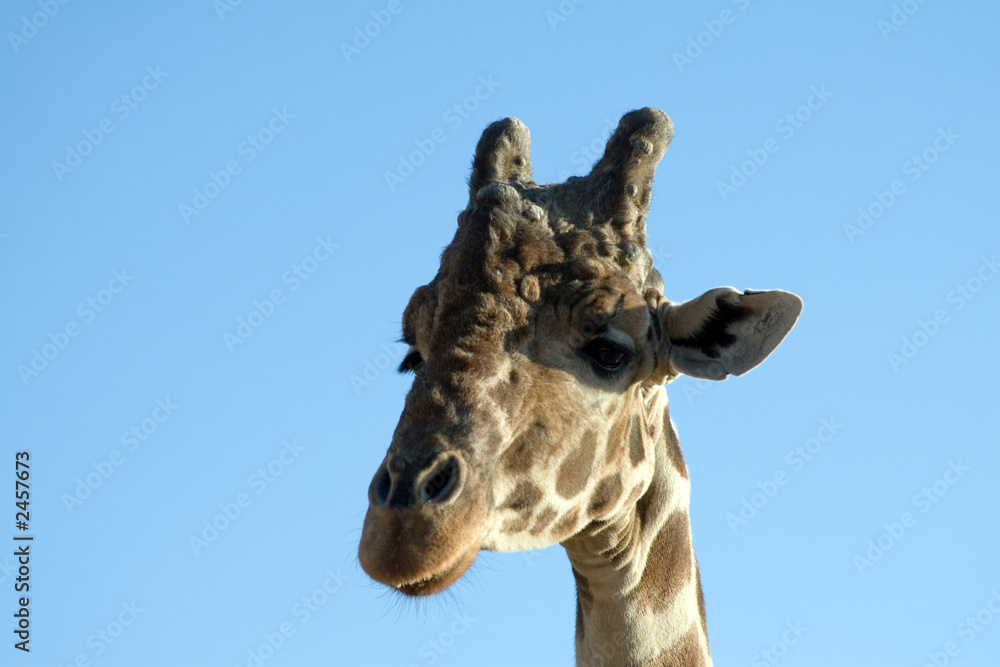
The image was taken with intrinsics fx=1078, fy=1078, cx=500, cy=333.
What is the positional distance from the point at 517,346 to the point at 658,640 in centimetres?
225

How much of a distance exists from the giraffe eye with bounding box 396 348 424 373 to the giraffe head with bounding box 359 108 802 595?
2cm

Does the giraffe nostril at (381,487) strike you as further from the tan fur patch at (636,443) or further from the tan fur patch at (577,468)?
the tan fur patch at (636,443)

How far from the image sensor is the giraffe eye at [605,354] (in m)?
6.46

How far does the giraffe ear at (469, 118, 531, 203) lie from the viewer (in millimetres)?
7766

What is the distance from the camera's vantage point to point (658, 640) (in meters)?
6.95

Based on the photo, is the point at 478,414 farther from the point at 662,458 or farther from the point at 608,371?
the point at 662,458

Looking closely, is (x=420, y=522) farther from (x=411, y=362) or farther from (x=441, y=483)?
(x=411, y=362)

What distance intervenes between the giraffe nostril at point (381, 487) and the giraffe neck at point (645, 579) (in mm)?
1898

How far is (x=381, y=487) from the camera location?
17.5 ft

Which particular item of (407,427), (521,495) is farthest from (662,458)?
(407,427)

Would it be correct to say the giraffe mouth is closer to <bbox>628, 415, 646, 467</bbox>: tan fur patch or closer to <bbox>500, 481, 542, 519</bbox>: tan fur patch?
<bbox>500, 481, 542, 519</bbox>: tan fur patch

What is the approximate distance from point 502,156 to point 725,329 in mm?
2202

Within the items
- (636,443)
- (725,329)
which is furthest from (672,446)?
(725,329)

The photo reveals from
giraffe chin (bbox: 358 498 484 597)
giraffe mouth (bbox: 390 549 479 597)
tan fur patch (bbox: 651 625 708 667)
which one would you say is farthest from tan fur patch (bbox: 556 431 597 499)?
tan fur patch (bbox: 651 625 708 667)
